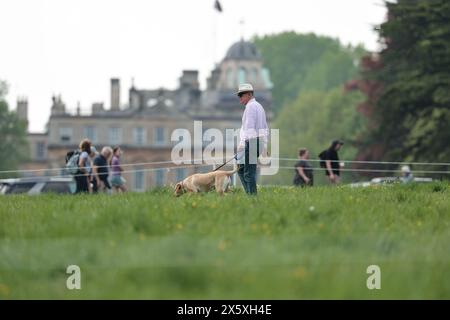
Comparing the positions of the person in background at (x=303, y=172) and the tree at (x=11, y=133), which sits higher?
the tree at (x=11, y=133)

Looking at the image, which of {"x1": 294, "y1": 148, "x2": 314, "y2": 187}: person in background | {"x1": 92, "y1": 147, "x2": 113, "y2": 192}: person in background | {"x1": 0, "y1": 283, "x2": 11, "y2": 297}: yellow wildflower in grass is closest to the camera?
{"x1": 0, "y1": 283, "x2": 11, "y2": 297}: yellow wildflower in grass

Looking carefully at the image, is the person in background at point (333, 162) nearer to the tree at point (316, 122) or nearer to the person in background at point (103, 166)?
the person in background at point (103, 166)

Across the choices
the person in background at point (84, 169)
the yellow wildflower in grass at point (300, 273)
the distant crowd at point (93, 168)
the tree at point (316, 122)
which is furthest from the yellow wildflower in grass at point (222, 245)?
the tree at point (316, 122)

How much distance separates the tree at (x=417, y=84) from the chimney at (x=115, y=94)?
419 ft

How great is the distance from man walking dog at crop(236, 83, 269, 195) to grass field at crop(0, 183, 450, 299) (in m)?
2.63

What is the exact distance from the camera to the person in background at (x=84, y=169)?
33.7 m

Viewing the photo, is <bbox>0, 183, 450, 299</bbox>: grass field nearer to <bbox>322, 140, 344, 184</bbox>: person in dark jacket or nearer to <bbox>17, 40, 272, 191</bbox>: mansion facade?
<bbox>322, 140, 344, 184</bbox>: person in dark jacket

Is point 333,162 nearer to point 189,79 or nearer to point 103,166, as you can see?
point 103,166

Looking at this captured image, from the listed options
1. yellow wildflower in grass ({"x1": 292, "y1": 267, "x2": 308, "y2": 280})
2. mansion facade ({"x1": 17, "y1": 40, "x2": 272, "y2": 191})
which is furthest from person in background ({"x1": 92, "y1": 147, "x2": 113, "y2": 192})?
mansion facade ({"x1": 17, "y1": 40, "x2": 272, "y2": 191})

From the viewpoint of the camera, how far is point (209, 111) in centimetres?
18962

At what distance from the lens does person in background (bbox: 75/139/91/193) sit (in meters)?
33.7

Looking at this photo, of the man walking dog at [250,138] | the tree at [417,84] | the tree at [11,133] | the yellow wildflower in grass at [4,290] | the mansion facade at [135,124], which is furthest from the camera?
the mansion facade at [135,124]

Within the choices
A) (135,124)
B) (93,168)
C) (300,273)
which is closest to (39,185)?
(93,168)
